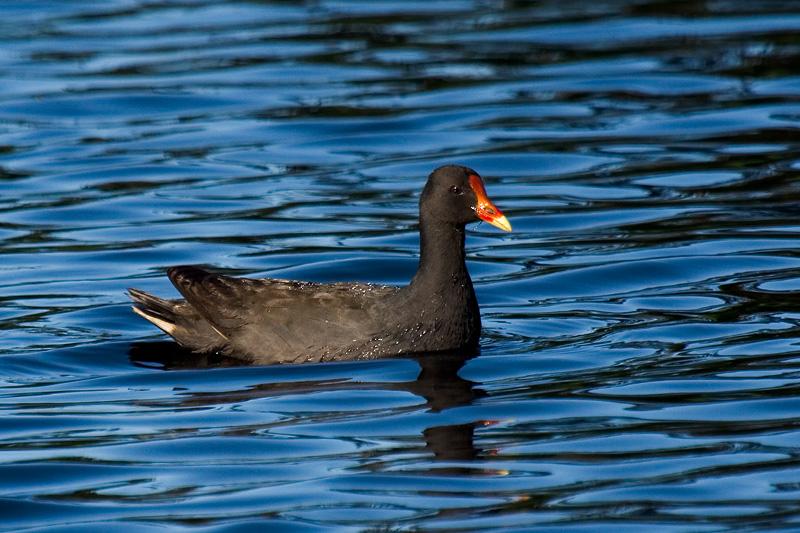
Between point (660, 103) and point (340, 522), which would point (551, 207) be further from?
point (340, 522)

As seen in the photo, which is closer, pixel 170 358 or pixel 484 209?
pixel 484 209

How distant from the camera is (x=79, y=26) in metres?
24.8

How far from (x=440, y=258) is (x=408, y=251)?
11.2 ft

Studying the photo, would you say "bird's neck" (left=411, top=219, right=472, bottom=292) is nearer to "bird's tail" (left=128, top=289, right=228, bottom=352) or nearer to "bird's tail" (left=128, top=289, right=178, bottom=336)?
"bird's tail" (left=128, top=289, right=228, bottom=352)

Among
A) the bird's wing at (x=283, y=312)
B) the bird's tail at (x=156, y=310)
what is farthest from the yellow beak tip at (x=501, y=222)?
the bird's tail at (x=156, y=310)

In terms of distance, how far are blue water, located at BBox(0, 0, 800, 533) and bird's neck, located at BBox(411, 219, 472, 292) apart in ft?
1.70

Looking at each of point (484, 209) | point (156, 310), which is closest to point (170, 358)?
point (156, 310)

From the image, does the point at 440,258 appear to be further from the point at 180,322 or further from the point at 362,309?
the point at 180,322

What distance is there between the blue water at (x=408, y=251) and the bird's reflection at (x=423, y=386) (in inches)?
1.5

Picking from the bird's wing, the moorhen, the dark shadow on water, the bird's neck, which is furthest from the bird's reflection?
the bird's neck

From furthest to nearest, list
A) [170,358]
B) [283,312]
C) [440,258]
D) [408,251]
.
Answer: [408,251] → [170,358] → [440,258] → [283,312]

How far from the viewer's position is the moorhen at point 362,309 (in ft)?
35.8

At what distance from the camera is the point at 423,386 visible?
34.3 feet

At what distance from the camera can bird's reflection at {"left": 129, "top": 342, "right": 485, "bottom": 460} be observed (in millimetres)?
9188
